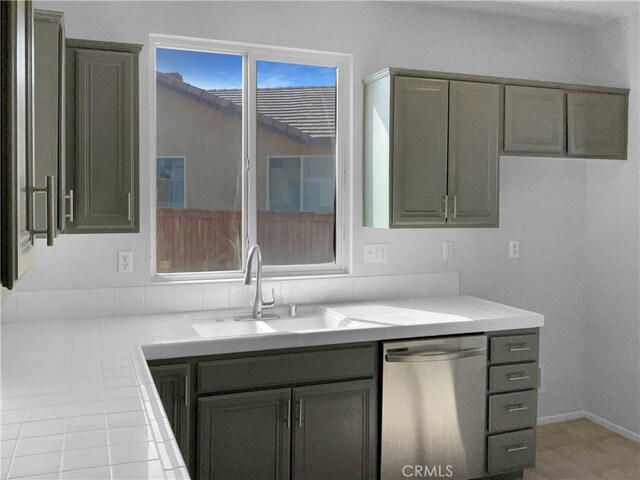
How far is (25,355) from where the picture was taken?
7.06 ft

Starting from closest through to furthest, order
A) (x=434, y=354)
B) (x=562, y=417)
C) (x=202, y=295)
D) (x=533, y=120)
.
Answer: (x=434, y=354) < (x=202, y=295) < (x=533, y=120) < (x=562, y=417)

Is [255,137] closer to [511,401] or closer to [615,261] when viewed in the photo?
[511,401]

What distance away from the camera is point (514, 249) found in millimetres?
3779

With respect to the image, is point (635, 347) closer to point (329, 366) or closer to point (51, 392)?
point (329, 366)

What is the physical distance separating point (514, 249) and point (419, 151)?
3.55 ft

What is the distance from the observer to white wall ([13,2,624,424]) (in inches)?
115

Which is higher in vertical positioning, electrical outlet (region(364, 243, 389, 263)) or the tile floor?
electrical outlet (region(364, 243, 389, 263))

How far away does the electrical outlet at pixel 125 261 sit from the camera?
Result: 116 inches

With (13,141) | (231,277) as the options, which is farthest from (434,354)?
(13,141)

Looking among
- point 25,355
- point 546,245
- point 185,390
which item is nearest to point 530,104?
point 546,245

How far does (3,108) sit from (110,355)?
1484 millimetres

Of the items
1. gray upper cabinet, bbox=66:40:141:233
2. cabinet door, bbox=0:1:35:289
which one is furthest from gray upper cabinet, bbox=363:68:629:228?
cabinet door, bbox=0:1:35:289

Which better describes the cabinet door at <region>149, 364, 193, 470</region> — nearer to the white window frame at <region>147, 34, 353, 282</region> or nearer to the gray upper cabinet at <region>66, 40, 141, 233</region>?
the gray upper cabinet at <region>66, 40, 141, 233</region>
